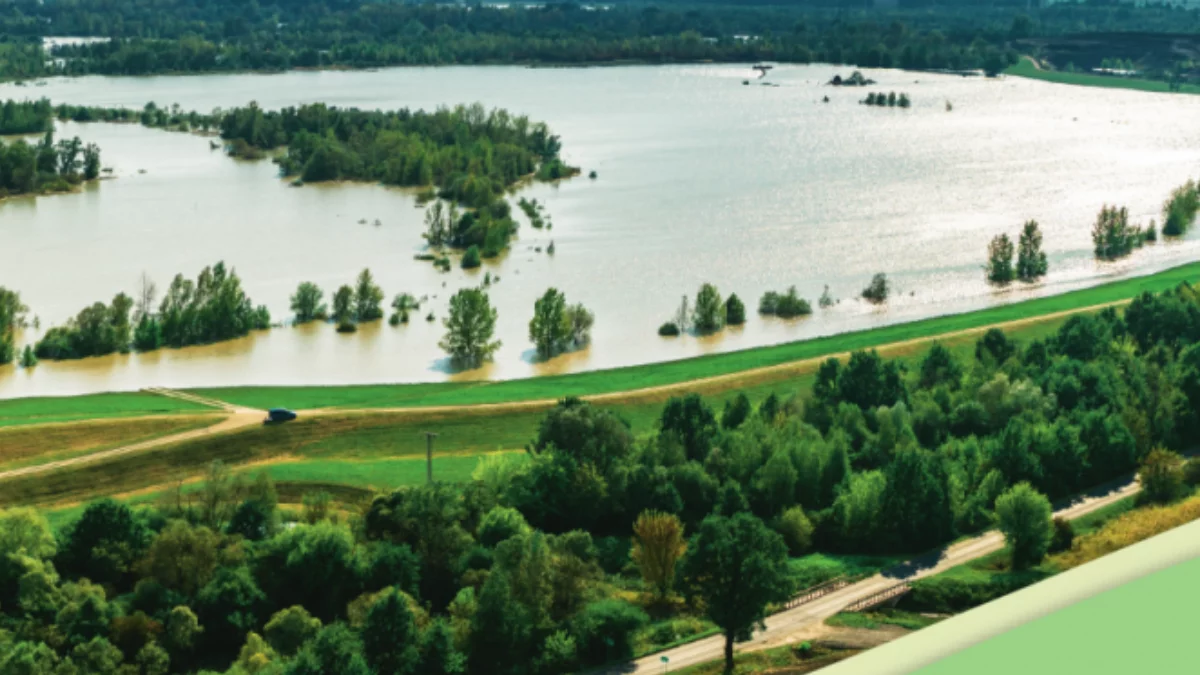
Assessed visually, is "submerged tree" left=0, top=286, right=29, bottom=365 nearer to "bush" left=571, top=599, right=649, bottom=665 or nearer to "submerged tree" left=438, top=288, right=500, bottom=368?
"submerged tree" left=438, top=288, right=500, bottom=368

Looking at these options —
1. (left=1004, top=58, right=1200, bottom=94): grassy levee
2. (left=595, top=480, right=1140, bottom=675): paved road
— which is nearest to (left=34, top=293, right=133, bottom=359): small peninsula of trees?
(left=595, top=480, right=1140, bottom=675): paved road

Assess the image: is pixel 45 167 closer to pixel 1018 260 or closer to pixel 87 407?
pixel 87 407

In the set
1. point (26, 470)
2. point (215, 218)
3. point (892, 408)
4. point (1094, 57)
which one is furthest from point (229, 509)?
point (1094, 57)

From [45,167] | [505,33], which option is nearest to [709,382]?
[45,167]

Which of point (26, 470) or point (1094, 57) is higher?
point (1094, 57)

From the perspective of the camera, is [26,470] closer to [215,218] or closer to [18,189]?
[215,218]

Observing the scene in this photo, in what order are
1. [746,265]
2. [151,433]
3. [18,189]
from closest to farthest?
[151,433]
[746,265]
[18,189]
